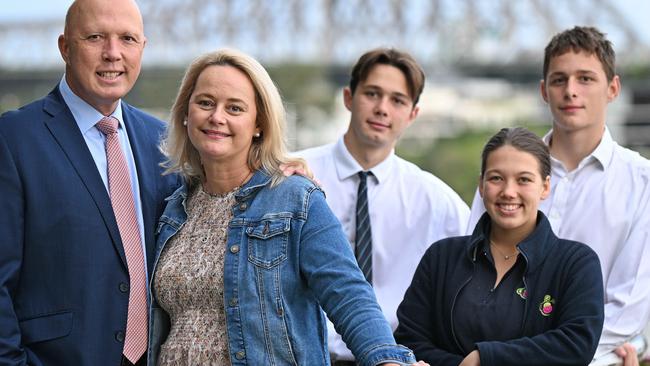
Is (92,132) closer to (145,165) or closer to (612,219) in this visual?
(145,165)

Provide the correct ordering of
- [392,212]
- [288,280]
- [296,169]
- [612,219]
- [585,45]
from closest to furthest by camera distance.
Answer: [288,280], [296,169], [612,219], [585,45], [392,212]

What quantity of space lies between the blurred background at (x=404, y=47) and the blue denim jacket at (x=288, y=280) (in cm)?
3569

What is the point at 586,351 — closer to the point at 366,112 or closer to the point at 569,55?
the point at 569,55

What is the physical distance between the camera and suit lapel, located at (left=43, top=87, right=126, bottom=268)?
3.79 m

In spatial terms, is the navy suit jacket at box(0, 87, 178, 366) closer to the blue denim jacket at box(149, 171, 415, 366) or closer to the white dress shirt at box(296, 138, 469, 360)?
the blue denim jacket at box(149, 171, 415, 366)

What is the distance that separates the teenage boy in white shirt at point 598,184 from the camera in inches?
171

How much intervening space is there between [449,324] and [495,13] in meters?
105

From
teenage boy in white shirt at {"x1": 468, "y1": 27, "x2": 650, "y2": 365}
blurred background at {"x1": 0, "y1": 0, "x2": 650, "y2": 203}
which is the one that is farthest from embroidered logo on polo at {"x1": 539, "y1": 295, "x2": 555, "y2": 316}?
blurred background at {"x1": 0, "y1": 0, "x2": 650, "y2": 203}

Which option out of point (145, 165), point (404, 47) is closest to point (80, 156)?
point (145, 165)

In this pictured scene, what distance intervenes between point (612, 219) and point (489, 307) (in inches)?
33.9

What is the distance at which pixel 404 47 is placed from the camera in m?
66.0

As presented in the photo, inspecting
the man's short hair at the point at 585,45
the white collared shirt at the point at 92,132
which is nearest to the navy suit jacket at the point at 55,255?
the white collared shirt at the point at 92,132

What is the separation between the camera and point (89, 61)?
12.9ft

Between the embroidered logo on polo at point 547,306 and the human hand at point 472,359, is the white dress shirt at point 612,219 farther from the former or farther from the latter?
the human hand at point 472,359
